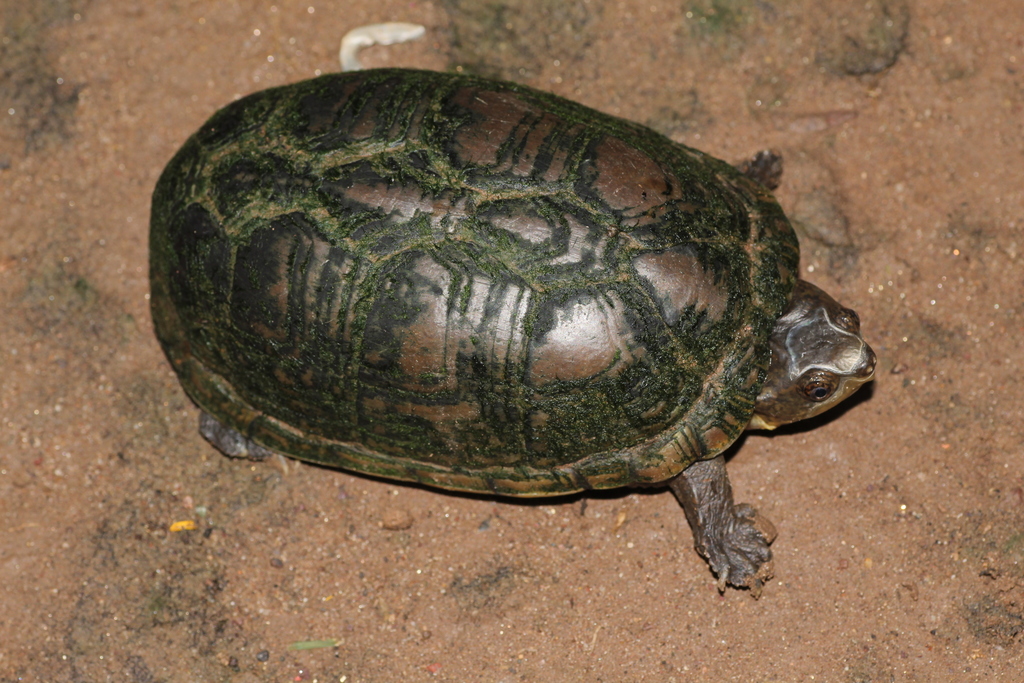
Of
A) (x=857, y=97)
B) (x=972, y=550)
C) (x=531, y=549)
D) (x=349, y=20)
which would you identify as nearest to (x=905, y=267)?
(x=857, y=97)

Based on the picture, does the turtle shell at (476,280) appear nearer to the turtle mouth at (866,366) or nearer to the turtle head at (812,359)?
the turtle head at (812,359)

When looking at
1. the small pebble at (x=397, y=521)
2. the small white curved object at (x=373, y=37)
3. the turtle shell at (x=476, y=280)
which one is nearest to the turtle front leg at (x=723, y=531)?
the turtle shell at (x=476, y=280)

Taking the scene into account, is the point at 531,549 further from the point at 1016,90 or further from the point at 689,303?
the point at 1016,90

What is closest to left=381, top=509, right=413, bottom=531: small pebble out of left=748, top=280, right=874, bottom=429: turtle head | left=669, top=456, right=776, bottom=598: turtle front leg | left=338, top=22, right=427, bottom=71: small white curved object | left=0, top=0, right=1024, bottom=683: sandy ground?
left=0, top=0, right=1024, bottom=683: sandy ground

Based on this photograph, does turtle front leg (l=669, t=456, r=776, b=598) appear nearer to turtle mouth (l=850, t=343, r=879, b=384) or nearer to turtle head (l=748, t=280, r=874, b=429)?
turtle head (l=748, t=280, r=874, b=429)

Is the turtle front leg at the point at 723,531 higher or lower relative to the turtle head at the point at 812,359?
lower

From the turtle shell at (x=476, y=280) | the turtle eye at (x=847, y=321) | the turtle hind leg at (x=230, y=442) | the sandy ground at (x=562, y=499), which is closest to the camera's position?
the turtle shell at (x=476, y=280)

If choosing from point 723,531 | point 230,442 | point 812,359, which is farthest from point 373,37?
point 723,531
